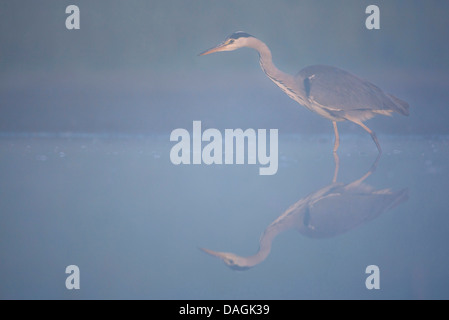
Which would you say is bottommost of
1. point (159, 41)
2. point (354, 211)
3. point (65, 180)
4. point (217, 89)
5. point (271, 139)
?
point (354, 211)

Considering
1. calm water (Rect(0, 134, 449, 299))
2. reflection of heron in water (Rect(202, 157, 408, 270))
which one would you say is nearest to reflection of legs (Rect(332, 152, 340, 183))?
calm water (Rect(0, 134, 449, 299))

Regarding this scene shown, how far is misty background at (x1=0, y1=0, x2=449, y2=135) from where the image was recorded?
421 centimetres

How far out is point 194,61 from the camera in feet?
14.3

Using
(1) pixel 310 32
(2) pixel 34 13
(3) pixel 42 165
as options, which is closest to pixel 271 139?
(1) pixel 310 32

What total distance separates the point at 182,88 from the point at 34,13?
134 centimetres

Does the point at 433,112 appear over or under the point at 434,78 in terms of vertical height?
under

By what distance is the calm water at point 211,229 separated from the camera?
140 cm

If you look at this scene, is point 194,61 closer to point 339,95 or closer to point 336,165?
point 339,95

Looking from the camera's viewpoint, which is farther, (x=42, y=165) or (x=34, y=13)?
(x=34, y=13)

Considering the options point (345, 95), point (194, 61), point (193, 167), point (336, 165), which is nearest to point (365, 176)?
point (336, 165)

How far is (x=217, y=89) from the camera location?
4.40m

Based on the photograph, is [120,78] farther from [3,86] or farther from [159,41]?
[3,86]

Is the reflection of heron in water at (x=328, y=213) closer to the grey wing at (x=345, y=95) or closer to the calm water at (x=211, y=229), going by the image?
the calm water at (x=211, y=229)

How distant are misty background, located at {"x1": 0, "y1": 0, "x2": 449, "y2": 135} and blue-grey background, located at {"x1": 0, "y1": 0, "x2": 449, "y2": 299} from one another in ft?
0.04
